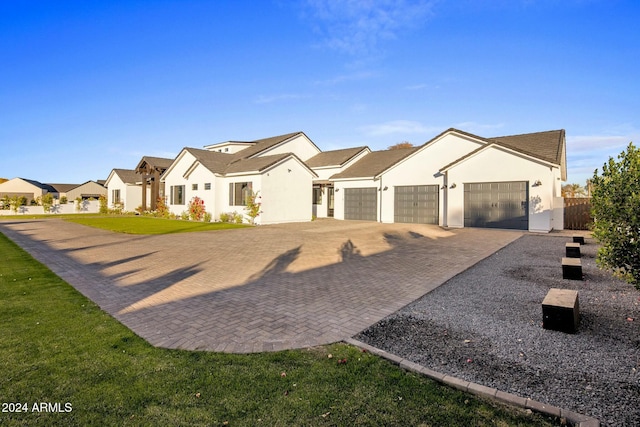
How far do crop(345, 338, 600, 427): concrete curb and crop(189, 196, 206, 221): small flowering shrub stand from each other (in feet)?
81.2

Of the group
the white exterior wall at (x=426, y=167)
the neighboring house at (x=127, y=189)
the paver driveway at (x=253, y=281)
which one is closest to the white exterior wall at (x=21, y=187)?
the neighboring house at (x=127, y=189)

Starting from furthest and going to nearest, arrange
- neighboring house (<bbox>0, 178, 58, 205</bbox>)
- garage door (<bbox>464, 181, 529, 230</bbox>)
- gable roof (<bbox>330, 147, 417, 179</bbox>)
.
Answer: neighboring house (<bbox>0, 178, 58, 205</bbox>) → gable roof (<bbox>330, 147, 417, 179</bbox>) → garage door (<bbox>464, 181, 529, 230</bbox>)

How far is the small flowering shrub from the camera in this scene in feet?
86.4

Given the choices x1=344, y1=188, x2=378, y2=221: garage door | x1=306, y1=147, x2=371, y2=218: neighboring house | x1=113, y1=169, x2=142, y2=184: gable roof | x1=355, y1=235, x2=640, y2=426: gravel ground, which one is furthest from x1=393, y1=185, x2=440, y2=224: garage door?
x1=113, y1=169, x2=142, y2=184: gable roof

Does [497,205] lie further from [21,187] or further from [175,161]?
[21,187]

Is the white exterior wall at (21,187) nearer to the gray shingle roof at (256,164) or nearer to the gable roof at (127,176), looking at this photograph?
the gable roof at (127,176)

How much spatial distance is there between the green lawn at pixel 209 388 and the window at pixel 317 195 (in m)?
26.3

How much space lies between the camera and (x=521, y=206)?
1827 cm

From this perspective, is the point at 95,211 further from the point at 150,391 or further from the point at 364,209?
the point at 150,391

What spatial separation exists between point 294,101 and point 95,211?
37.7 meters

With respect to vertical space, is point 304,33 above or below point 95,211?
above

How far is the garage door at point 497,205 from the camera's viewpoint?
18.2 m

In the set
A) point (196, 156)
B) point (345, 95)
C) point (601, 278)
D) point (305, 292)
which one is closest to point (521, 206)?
point (601, 278)

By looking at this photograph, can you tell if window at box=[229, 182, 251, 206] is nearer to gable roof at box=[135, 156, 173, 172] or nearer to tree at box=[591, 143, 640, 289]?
gable roof at box=[135, 156, 173, 172]
